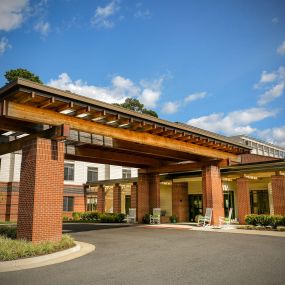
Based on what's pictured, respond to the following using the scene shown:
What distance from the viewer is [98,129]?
45.6ft

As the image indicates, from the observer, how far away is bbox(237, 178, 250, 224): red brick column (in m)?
21.6

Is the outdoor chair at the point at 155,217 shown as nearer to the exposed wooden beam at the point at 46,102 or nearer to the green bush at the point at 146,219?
the green bush at the point at 146,219

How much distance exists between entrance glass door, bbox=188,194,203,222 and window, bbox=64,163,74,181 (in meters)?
16.0

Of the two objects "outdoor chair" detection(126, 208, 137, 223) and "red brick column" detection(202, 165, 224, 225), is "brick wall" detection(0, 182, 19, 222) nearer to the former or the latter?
"outdoor chair" detection(126, 208, 137, 223)

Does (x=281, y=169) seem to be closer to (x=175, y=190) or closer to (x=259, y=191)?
(x=259, y=191)

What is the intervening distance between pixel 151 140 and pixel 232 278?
999cm

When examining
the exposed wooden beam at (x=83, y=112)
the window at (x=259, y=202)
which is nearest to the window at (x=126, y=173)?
the window at (x=259, y=202)

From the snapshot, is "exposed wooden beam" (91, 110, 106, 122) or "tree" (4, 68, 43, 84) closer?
"exposed wooden beam" (91, 110, 106, 122)

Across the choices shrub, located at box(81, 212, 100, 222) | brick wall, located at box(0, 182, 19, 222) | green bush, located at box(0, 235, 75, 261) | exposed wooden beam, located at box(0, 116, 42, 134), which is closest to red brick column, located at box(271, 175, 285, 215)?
green bush, located at box(0, 235, 75, 261)

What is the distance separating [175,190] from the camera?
27438mm

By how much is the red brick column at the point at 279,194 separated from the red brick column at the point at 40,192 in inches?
547

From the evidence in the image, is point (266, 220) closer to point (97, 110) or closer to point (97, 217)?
point (97, 110)

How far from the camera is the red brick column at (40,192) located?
11.4m

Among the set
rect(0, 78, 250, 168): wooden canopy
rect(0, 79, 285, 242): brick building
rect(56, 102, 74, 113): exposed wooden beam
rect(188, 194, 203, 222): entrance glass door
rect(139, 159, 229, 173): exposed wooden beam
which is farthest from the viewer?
rect(188, 194, 203, 222): entrance glass door
